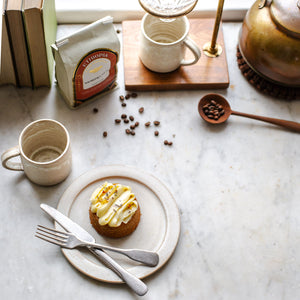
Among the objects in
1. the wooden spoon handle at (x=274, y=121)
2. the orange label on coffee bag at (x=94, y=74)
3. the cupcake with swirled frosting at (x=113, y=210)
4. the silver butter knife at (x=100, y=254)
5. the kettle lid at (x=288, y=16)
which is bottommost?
the silver butter knife at (x=100, y=254)

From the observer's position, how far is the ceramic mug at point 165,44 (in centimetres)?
107

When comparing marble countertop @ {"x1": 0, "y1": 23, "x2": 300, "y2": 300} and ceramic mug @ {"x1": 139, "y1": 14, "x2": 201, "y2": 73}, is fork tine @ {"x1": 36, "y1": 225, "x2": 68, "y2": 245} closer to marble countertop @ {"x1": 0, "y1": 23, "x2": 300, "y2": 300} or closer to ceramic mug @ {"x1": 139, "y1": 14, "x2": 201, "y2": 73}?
marble countertop @ {"x1": 0, "y1": 23, "x2": 300, "y2": 300}

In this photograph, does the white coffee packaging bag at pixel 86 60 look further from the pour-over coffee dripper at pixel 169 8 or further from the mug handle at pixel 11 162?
the mug handle at pixel 11 162

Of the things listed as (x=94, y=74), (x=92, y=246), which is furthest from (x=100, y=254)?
(x=94, y=74)

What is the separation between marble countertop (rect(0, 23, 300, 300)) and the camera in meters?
0.93

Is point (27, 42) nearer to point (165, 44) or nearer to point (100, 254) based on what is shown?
point (165, 44)

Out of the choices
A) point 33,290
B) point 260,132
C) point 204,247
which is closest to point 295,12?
point 260,132

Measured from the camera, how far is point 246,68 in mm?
1175

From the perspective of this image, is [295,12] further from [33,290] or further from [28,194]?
[33,290]

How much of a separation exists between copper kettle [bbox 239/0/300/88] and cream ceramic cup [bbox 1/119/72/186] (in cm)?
52

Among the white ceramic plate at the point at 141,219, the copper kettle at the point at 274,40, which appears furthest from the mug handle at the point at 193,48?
the white ceramic plate at the point at 141,219

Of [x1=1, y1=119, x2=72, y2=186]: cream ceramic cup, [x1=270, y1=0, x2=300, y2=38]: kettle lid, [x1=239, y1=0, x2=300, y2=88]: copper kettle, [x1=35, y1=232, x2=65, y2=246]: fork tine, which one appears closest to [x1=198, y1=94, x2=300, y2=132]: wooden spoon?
[x1=239, y1=0, x2=300, y2=88]: copper kettle

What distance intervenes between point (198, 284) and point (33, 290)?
351 mm

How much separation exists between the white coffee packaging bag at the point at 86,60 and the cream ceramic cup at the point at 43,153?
125 millimetres
